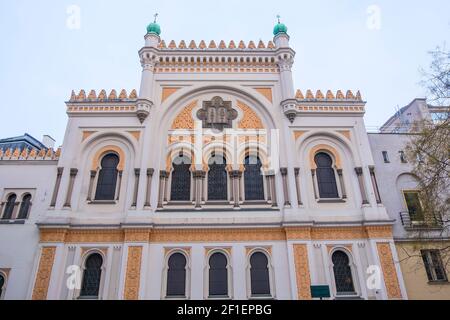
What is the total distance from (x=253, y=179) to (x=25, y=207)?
11879 millimetres

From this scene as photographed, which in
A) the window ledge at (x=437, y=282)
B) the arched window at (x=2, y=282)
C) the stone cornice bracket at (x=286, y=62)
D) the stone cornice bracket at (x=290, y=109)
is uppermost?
the stone cornice bracket at (x=286, y=62)

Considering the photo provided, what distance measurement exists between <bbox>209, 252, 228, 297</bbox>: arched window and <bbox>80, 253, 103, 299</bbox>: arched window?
17.2 ft

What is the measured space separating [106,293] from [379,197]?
46.6 ft

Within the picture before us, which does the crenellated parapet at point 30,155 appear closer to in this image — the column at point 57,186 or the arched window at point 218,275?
the column at point 57,186

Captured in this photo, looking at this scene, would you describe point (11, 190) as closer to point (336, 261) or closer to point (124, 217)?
point (124, 217)

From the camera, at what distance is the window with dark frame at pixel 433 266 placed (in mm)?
16625

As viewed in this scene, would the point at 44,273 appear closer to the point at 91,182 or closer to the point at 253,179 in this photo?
the point at 91,182

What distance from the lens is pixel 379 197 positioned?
18109mm

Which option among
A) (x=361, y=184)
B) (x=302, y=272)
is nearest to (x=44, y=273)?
(x=302, y=272)

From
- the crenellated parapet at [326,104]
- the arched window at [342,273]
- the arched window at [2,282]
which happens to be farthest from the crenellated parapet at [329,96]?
the arched window at [2,282]

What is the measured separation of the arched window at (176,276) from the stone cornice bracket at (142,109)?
7.81 metres

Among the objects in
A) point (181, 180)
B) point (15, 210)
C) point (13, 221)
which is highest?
point (181, 180)

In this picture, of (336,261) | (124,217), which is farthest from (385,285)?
(124,217)

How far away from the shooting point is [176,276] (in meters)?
16.5
